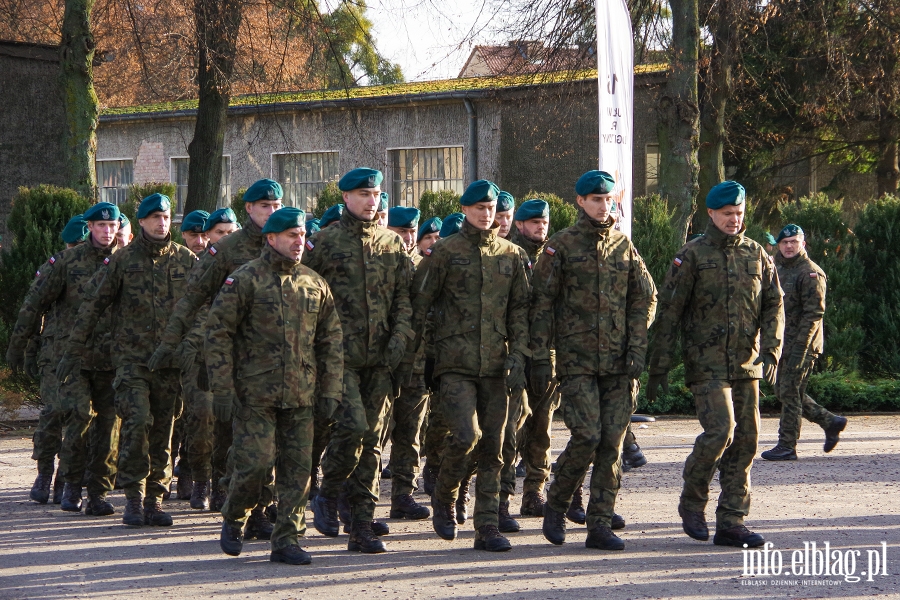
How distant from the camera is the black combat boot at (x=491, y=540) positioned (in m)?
7.47

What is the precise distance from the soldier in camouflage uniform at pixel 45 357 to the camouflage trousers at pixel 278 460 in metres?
2.92

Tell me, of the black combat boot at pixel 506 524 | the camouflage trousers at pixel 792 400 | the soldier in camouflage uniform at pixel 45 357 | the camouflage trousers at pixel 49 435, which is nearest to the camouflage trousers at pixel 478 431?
the black combat boot at pixel 506 524

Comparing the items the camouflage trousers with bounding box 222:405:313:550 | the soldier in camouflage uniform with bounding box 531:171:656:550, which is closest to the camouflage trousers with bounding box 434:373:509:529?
the soldier in camouflage uniform with bounding box 531:171:656:550

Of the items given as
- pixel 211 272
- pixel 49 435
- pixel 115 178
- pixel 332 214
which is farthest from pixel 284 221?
pixel 115 178

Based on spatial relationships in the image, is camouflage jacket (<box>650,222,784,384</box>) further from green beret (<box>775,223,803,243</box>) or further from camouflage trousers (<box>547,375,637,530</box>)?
green beret (<box>775,223,803,243</box>)

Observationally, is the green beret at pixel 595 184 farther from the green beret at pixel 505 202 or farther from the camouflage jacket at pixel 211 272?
the camouflage jacket at pixel 211 272

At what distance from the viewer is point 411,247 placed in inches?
407

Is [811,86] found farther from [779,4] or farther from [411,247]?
[411,247]

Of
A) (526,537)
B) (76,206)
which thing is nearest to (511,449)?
(526,537)

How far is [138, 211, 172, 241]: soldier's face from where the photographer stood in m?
8.90

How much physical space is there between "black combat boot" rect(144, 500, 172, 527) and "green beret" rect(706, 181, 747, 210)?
4.29m

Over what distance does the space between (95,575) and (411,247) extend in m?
4.29

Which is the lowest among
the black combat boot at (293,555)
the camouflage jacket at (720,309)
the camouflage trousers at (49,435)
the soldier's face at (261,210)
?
the black combat boot at (293,555)

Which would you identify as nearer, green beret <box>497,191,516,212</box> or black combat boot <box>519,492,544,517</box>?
black combat boot <box>519,492,544,517</box>
